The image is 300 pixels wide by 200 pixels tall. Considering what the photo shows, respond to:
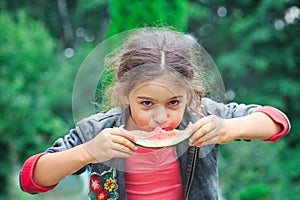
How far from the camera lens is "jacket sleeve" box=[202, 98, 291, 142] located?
5.08ft

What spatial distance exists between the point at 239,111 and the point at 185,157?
0.66 feet

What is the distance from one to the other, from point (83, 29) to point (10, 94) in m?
4.95

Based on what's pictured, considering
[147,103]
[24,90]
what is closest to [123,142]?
[147,103]

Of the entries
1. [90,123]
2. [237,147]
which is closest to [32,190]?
[90,123]

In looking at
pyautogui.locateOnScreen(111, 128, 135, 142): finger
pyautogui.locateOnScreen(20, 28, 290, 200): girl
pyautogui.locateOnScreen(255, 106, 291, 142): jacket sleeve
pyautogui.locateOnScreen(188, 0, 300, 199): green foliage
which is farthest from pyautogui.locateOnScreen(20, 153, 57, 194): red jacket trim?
pyautogui.locateOnScreen(188, 0, 300, 199): green foliage

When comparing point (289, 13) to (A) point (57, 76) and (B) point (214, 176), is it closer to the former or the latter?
(A) point (57, 76)

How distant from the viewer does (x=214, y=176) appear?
1707mm

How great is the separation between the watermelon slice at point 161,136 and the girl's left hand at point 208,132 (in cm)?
1

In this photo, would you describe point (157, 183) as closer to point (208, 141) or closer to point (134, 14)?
point (208, 141)

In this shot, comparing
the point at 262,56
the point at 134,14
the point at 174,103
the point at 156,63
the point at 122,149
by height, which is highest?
the point at 262,56

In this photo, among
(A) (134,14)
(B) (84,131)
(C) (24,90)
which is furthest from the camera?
(C) (24,90)

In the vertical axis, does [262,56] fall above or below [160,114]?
above

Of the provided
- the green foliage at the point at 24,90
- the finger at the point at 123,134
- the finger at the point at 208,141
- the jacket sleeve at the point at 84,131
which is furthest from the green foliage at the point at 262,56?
the finger at the point at 123,134

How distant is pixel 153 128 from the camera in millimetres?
1404
